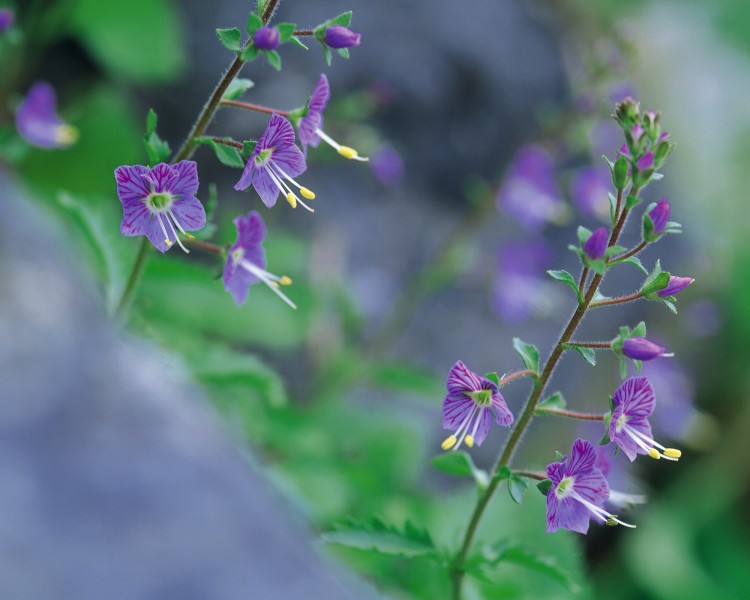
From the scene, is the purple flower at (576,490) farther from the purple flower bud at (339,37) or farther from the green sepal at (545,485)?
the purple flower bud at (339,37)

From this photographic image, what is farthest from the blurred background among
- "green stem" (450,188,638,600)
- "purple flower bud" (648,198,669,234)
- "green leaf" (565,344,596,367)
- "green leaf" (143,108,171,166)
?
"purple flower bud" (648,198,669,234)

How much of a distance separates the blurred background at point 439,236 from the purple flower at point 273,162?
0.65 m

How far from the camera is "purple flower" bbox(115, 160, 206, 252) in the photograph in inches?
46.6

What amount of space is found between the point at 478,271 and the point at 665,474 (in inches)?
86.0

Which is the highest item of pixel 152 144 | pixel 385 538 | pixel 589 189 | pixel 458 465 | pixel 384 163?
pixel 589 189

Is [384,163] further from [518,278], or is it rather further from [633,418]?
[633,418]

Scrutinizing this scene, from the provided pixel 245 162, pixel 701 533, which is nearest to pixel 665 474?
pixel 701 533

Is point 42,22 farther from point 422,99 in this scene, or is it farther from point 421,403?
Answer: point 421,403

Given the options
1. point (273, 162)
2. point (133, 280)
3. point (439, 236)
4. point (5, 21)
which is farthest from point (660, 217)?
point (439, 236)

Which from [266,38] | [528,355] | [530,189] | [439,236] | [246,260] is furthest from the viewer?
[439,236]

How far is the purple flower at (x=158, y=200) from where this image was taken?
1.18 meters

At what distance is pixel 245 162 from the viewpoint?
4.26 ft

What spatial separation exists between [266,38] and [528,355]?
0.57 m

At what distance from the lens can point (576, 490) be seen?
3.94 ft
